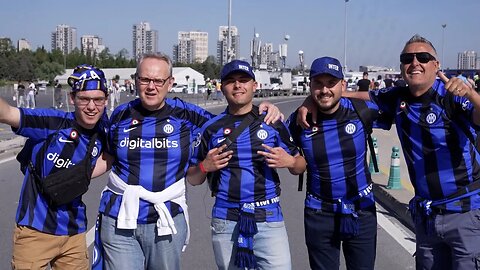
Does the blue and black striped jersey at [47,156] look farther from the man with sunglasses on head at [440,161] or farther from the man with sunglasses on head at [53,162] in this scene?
the man with sunglasses on head at [440,161]

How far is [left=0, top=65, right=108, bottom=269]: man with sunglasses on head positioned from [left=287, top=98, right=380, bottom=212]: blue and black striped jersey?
1539mm

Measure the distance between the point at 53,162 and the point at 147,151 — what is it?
62 cm

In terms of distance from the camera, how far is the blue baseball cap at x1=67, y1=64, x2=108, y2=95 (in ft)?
13.1

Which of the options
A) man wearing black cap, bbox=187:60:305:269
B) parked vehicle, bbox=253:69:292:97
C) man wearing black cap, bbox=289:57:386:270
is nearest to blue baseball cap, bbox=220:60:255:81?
man wearing black cap, bbox=187:60:305:269

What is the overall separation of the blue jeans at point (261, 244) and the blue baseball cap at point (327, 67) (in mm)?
1095

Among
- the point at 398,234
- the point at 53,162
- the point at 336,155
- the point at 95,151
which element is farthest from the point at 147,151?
the point at 398,234

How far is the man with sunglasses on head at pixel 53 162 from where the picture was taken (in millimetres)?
3938

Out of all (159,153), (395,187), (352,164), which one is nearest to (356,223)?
(352,164)

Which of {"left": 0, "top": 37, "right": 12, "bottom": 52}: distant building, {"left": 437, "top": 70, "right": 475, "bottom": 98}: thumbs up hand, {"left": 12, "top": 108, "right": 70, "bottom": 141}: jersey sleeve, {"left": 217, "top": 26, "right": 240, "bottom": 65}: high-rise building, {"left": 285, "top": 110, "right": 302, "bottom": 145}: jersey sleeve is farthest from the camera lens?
{"left": 0, "top": 37, "right": 12, "bottom": 52}: distant building

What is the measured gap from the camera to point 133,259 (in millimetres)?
4004

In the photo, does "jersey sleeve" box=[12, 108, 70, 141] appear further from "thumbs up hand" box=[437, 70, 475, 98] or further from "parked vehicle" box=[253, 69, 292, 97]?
"parked vehicle" box=[253, 69, 292, 97]

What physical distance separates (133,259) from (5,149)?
44.9 feet

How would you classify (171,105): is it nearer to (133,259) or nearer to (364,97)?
(133,259)

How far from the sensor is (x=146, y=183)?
158 inches
